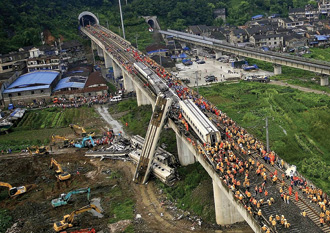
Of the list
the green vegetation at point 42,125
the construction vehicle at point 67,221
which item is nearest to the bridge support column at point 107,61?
the green vegetation at point 42,125

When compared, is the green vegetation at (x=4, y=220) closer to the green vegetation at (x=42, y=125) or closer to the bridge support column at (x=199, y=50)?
the green vegetation at (x=42, y=125)

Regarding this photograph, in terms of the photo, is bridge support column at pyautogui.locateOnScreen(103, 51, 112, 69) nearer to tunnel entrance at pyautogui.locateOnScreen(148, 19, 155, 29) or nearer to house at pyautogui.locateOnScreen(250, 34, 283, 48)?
house at pyautogui.locateOnScreen(250, 34, 283, 48)

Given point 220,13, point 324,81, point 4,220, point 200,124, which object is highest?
point 220,13

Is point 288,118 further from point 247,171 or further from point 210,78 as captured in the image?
point 210,78

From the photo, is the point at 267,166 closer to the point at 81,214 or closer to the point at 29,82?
the point at 81,214

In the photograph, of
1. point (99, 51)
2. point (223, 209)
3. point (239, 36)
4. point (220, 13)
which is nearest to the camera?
point (223, 209)

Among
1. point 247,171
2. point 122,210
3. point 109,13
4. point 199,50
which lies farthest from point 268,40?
point 247,171

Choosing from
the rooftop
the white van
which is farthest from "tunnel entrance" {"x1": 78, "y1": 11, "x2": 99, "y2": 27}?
the white van
